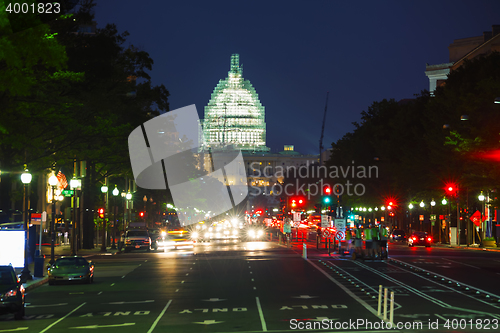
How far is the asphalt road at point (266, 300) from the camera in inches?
766

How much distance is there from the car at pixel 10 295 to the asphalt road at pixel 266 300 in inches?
13.8

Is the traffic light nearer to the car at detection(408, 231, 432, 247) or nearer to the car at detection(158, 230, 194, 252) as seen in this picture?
the car at detection(408, 231, 432, 247)

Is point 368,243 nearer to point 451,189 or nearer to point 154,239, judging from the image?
point 451,189

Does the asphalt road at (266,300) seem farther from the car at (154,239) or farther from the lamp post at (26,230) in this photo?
the car at (154,239)

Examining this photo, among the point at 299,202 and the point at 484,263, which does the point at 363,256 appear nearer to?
the point at 484,263

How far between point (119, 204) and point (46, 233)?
12.4 metres

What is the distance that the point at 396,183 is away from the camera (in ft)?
296

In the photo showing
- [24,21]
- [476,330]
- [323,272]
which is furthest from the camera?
[323,272]

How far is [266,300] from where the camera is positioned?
2512cm

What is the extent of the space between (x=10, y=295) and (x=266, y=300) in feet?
27.1

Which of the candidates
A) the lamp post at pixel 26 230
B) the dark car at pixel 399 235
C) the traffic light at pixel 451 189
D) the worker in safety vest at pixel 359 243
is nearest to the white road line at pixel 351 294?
the worker in safety vest at pixel 359 243

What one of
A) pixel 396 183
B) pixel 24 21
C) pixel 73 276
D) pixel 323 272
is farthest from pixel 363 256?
A: pixel 396 183

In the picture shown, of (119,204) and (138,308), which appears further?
(119,204)

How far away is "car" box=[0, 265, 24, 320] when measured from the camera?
21.3 m
